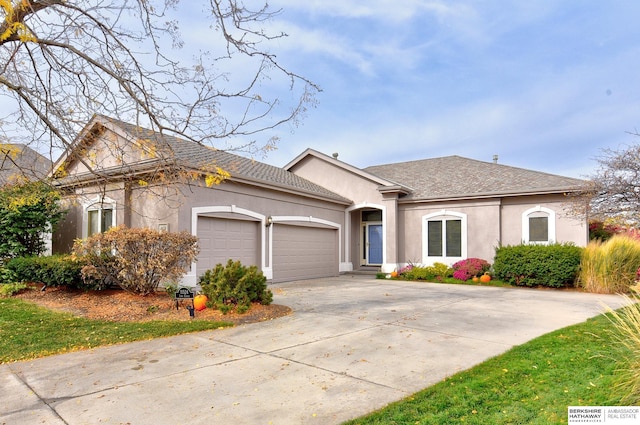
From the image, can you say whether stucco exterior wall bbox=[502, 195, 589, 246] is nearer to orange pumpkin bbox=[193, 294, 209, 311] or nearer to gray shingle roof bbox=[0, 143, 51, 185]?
orange pumpkin bbox=[193, 294, 209, 311]

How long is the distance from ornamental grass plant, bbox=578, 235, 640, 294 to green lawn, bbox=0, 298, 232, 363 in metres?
11.0

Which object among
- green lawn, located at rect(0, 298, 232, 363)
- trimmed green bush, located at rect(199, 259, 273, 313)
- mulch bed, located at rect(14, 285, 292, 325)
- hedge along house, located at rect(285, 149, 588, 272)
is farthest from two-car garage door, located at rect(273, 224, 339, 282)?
green lawn, located at rect(0, 298, 232, 363)

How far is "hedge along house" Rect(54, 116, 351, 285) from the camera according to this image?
10578mm

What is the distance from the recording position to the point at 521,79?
12.9 m

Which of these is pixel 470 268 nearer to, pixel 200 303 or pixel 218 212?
pixel 218 212

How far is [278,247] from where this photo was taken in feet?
45.3

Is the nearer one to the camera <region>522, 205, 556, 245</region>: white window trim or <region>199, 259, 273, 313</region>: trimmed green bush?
<region>199, 259, 273, 313</region>: trimmed green bush

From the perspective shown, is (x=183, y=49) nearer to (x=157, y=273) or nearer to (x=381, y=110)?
(x=157, y=273)

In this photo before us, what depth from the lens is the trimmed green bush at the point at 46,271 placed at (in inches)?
387

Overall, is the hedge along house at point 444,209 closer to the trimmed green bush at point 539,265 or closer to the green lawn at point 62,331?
the trimmed green bush at point 539,265

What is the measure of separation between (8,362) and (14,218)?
812 cm

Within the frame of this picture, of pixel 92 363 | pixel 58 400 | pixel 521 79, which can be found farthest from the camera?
pixel 521 79

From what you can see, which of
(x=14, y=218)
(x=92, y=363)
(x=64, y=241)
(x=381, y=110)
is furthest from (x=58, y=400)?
(x=381, y=110)

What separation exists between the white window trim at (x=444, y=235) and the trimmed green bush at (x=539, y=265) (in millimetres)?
2102
